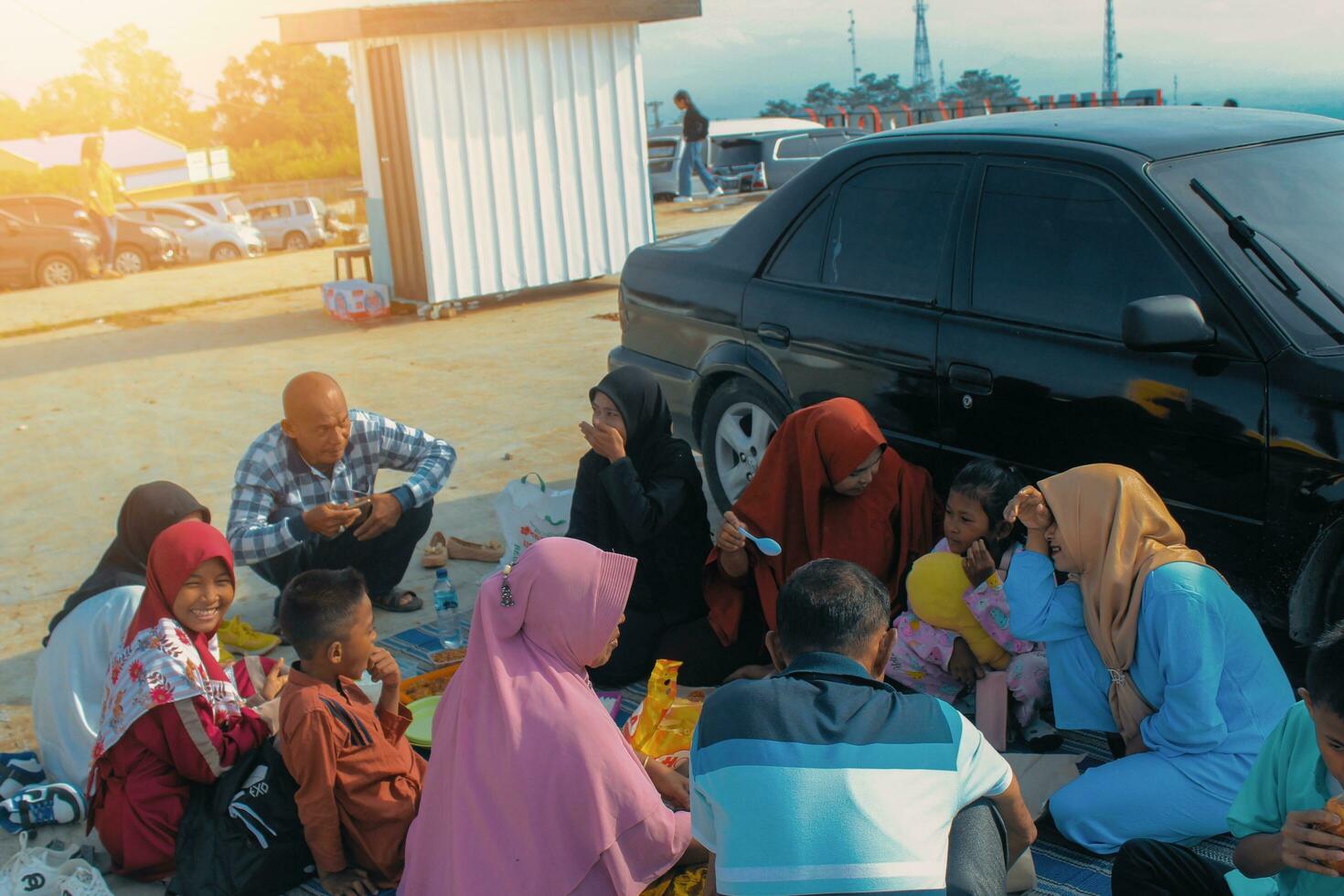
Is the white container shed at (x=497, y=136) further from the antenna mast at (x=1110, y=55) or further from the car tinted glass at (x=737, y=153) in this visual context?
the antenna mast at (x=1110, y=55)

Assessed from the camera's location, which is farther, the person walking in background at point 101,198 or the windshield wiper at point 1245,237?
the person walking in background at point 101,198

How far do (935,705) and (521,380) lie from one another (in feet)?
23.9

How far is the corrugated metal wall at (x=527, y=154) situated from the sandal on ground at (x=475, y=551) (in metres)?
6.49

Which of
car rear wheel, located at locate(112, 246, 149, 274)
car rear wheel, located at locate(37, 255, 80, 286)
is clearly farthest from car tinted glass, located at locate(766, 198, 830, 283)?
car rear wheel, located at locate(112, 246, 149, 274)

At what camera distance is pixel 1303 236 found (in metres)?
3.76

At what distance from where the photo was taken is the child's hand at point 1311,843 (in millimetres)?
2180

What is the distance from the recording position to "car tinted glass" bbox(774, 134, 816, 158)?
72.3ft

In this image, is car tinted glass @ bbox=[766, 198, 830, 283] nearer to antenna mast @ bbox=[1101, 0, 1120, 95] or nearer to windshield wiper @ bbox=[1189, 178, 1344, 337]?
windshield wiper @ bbox=[1189, 178, 1344, 337]

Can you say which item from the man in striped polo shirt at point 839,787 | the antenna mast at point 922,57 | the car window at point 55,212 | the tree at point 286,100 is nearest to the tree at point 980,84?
the antenna mast at point 922,57

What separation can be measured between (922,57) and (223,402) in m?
66.0

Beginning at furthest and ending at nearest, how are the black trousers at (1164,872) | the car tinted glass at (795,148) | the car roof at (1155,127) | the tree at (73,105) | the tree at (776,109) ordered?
the tree at (73,105) → the tree at (776,109) → the car tinted glass at (795,148) → the car roof at (1155,127) → the black trousers at (1164,872)

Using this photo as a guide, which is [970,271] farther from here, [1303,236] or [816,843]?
[816,843]

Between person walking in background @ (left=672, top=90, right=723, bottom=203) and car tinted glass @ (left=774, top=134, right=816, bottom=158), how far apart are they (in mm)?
1259

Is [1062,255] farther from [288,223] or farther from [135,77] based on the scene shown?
[135,77]
